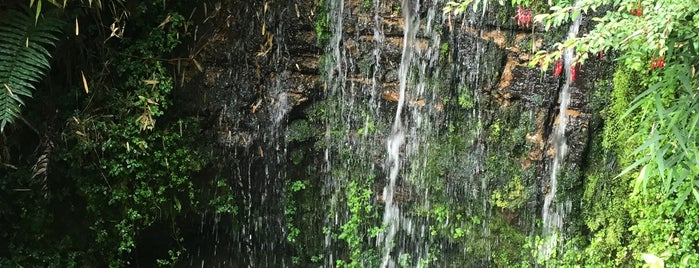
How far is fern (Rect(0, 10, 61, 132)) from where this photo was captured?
2.68 m

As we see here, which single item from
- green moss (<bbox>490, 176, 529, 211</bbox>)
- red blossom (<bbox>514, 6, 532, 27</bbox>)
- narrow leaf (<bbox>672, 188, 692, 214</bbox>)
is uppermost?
red blossom (<bbox>514, 6, 532, 27</bbox>)

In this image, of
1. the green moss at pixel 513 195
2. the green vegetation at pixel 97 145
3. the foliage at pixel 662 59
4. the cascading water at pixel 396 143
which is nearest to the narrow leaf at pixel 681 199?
the foliage at pixel 662 59

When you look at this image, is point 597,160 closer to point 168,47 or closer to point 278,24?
point 278,24

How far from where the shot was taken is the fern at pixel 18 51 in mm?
2678

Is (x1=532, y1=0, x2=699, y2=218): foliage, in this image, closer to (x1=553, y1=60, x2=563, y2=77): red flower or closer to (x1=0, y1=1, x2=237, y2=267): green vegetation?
(x1=553, y1=60, x2=563, y2=77): red flower

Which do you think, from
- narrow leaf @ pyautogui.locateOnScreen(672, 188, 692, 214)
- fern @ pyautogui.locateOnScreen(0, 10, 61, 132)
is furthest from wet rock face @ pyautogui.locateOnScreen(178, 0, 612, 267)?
fern @ pyautogui.locateOnScreen(0, 10, 61, 132)

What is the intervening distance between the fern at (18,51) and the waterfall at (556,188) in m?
2.48

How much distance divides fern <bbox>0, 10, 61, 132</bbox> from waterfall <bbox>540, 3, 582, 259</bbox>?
2.48 m

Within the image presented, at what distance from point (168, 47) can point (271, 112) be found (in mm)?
649

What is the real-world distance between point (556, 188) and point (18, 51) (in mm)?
2696

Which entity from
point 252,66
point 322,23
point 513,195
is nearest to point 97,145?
point 252,66

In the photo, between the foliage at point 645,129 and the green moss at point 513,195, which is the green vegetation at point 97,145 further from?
the foliage at point 645,129

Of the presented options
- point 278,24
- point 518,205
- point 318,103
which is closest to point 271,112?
point 318,103

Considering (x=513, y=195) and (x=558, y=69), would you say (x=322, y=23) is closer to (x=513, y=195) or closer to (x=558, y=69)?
(x=558, y=69)
